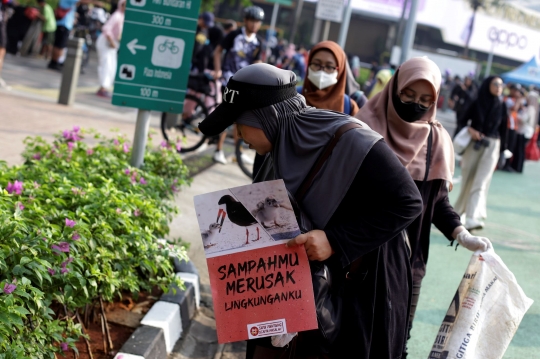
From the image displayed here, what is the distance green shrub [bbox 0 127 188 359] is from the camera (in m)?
2.71

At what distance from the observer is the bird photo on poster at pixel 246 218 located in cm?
236

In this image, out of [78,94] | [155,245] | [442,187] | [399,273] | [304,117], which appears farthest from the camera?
[78,94]

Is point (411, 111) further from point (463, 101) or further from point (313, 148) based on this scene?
point (463, 101)

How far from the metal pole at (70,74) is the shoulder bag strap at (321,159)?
31.4 feet

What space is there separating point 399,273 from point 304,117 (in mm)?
705

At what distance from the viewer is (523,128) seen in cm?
1672

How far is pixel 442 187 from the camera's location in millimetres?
3354

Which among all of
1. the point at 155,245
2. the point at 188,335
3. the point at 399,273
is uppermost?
the point at 399,273

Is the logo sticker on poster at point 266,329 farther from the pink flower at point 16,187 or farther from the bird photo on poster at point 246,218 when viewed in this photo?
the pink flower at point 16,187

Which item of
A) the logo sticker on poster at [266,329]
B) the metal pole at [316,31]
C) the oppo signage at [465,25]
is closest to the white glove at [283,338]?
the logo sticker on poster at [266,329]

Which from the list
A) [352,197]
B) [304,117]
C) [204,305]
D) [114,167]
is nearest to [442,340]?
[352,197]

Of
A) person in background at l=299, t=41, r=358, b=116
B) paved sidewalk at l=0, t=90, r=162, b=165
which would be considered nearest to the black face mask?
person in background at l=299, t=41, r=358, b=116

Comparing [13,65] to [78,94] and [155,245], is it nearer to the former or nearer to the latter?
[78,94]

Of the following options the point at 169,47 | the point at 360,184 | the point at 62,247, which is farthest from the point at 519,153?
the point at 360,184
